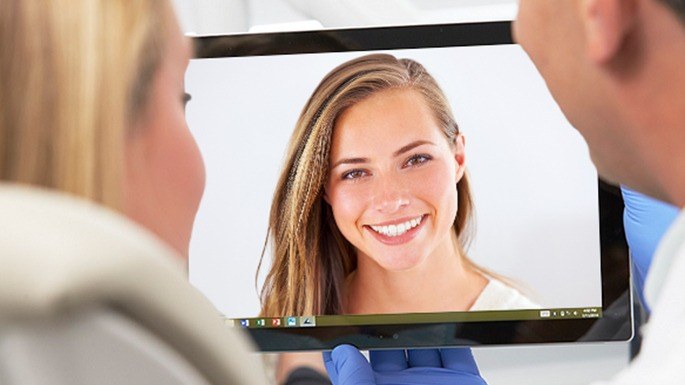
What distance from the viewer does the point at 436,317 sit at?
4.00ft

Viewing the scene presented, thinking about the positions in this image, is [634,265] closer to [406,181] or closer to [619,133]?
[406,181]

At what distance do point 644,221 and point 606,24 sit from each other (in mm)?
774

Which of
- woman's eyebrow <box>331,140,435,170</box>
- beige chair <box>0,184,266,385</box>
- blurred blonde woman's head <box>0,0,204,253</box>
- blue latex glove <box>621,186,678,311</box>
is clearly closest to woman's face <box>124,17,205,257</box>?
blurred blonde woman's head <box>0,0,204,253</box>

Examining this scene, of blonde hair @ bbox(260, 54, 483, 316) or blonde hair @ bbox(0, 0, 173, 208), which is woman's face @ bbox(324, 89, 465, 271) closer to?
blonde hair @ bbox(260, 54, 483, 316)

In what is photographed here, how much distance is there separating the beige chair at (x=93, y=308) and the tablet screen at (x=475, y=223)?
93 centimetres

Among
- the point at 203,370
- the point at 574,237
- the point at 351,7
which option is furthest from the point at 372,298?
the point at 203,370

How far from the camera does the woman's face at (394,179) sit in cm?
120

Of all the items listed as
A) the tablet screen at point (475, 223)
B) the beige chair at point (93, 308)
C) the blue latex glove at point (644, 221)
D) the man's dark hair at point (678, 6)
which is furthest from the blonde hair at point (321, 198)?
the beige chair at point (93, 308)

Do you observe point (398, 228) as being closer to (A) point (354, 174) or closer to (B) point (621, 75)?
(A) point (354, 174)

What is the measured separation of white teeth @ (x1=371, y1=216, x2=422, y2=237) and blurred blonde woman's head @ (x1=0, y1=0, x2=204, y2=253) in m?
0.72

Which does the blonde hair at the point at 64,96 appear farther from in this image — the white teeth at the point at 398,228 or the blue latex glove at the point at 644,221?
the blue latex glove at the point at 644,221

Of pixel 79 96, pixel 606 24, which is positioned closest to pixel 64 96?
pixel 79 96

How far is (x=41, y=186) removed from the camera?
0.41 meters

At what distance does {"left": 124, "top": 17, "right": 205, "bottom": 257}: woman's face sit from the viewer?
0.50m
